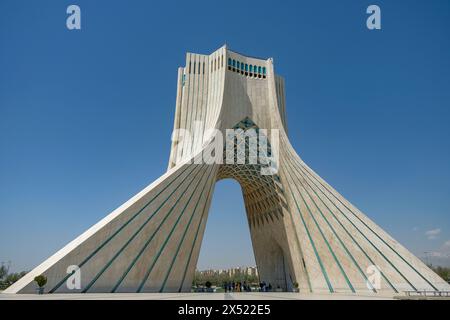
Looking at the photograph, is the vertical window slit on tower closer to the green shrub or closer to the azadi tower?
the azadi tower

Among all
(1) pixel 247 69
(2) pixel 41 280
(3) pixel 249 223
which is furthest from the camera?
(3) pixel 249 223

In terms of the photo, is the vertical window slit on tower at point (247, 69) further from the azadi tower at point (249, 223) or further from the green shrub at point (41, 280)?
the green shrub at point (41, 280)

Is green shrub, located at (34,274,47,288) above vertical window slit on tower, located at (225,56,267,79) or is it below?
below

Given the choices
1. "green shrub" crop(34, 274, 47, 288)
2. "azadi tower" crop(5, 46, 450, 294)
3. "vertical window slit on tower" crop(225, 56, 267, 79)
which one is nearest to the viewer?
"green shrub" crop(34, 274, 47, 288)

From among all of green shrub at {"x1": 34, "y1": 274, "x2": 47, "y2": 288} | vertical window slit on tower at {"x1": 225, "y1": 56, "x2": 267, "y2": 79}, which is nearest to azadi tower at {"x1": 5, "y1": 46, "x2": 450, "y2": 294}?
vertical window slit on tower at {"x1": 225, "y1": 56, "x2": 267, "y2": 79}

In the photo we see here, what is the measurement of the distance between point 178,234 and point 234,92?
11.0 m

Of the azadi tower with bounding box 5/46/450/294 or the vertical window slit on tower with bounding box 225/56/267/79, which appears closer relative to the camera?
the azadi tower with bounding box 5/46/450/294

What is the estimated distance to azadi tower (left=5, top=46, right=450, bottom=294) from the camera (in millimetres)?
12383

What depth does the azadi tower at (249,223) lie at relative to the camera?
40.6ft

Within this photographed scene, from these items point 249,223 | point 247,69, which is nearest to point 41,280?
point 249,223

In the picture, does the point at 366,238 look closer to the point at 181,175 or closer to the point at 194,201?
the point at 194,201

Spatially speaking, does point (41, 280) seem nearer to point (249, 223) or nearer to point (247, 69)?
point (249, 223)

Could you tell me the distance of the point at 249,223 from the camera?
85.6ft

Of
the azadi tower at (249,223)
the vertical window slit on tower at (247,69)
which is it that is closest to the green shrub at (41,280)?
the azadi tower at (249,223)
